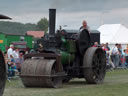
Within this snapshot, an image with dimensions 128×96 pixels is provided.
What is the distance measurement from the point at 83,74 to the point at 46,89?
7.42 ft

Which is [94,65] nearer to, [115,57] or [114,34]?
[115,57]

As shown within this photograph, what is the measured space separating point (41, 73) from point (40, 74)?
0.04 m

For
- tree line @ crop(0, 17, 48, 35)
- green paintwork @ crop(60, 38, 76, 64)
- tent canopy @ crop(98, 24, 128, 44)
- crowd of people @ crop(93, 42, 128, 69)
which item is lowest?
crowd of people @ crop(93, 42, 128, 69)

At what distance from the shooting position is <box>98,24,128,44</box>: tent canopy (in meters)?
31.9

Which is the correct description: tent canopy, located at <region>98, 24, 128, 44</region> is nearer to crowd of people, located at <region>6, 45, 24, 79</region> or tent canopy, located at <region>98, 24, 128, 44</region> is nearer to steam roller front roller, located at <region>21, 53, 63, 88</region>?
crowd of people, located at <region>6, 45, 24, 79</region>

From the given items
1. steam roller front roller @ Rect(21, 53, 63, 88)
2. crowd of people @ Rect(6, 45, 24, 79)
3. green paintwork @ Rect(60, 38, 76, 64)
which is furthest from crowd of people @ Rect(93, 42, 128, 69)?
steam roller front roller @ Rect(21, 53, 63, 88)

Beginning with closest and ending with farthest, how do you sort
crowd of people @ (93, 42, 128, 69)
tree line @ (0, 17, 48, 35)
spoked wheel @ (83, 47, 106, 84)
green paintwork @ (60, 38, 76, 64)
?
green paintwork @ (60, 38, 76, 64) → spoked wheel @ (83, 47, 106, 84) → crowd of people @ (93, 42, 128, 69) → tree line @ (0, 17, 48, 35)

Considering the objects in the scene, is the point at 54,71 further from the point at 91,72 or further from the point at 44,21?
the point at 44,21

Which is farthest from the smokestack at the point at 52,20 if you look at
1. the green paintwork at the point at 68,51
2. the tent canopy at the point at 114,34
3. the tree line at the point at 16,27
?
the tree line at the point at 16,27

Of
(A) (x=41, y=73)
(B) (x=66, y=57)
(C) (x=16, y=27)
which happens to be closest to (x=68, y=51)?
(B) (x=66, y=57)

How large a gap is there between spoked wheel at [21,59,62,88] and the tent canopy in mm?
19833

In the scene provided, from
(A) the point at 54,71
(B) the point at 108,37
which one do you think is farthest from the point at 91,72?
(B) the point at 108,37

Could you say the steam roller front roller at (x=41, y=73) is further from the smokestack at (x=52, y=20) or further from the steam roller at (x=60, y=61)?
the smokestack at (x=52, y=20)

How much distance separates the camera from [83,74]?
13.6 m
